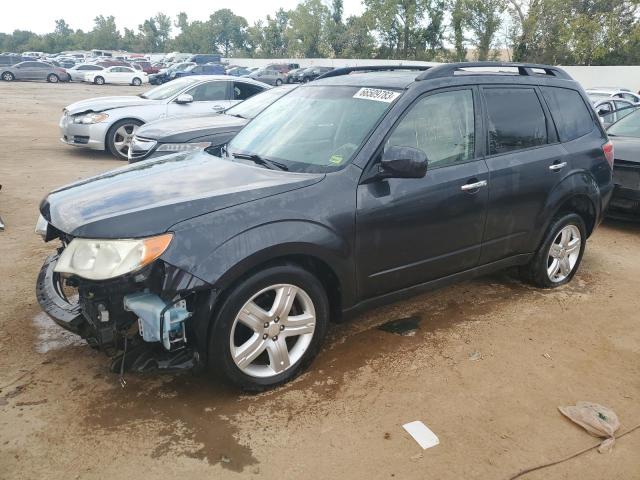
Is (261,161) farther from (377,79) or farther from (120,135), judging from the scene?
(120,135)

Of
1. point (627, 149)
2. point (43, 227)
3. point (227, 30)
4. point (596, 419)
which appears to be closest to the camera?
point (596, 419)

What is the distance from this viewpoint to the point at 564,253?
15.7 feet

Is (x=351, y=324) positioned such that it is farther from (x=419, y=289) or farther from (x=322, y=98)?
(x=322, y=98)

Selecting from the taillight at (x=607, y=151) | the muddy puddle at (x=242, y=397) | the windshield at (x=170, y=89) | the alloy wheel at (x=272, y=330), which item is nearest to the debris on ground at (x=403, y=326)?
the muddy puddle at (x=242, y=397)

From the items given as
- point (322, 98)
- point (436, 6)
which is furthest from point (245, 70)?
point (322, 98)

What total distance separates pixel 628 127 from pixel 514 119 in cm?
445

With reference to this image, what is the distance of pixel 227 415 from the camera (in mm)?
2910

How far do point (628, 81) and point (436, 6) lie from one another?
30.2 metres

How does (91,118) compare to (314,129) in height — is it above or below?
below

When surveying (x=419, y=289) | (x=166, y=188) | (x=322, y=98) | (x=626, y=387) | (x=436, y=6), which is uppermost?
(x=436, y=6)

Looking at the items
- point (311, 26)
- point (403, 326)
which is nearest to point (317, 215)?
point (403, 326)

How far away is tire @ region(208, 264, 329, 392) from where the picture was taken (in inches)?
111

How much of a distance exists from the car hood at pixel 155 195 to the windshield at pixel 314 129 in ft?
0.70

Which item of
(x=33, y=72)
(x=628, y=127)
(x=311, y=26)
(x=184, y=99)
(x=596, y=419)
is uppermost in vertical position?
(x=311, y=26)
